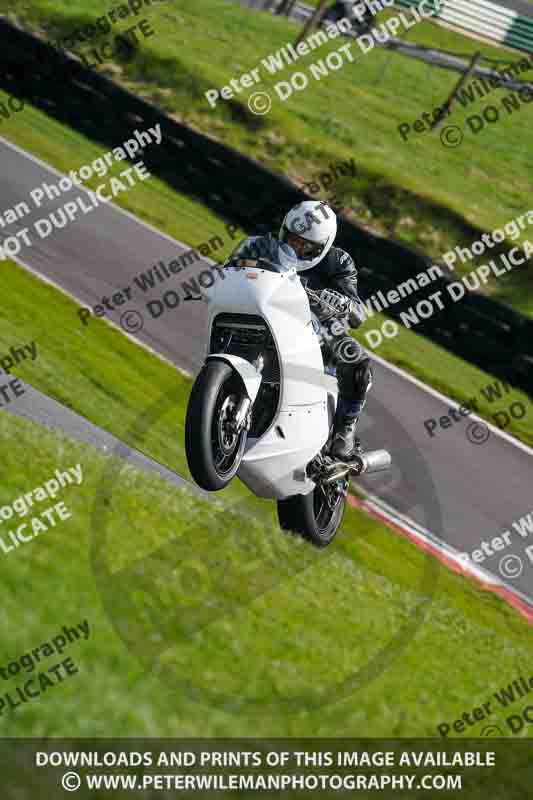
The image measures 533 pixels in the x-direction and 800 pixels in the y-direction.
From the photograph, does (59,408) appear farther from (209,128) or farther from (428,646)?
(209,128)

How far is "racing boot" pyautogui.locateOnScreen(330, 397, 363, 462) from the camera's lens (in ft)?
25.1

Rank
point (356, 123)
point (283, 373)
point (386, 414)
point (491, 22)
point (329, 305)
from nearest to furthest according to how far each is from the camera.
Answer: point (283, 373) → point (329, 305) → point (386, 414) → point (356, 123) → point (491, 22)

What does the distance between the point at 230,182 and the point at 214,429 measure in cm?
1702

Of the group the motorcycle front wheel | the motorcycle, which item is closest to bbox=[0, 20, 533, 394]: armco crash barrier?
the motorcycle

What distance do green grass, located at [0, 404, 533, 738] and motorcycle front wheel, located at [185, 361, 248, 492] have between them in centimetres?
49

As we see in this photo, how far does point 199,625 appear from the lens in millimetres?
5188

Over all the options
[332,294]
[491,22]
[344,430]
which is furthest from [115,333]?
[491,22]

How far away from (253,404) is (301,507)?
113 cm

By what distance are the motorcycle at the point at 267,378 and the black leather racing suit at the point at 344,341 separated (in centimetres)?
36

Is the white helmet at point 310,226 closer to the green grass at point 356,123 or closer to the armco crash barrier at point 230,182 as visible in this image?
the armco crash barrier at point 230,182

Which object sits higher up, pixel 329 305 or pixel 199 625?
pixel 329 305

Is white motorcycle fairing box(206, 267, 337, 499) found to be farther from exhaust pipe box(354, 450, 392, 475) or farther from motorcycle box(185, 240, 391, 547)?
exhaust pipe box(354, 450, 392, 475)

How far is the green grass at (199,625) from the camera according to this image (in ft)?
14.4

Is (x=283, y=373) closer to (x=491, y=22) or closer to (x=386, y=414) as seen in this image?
(x=386, y=414)
